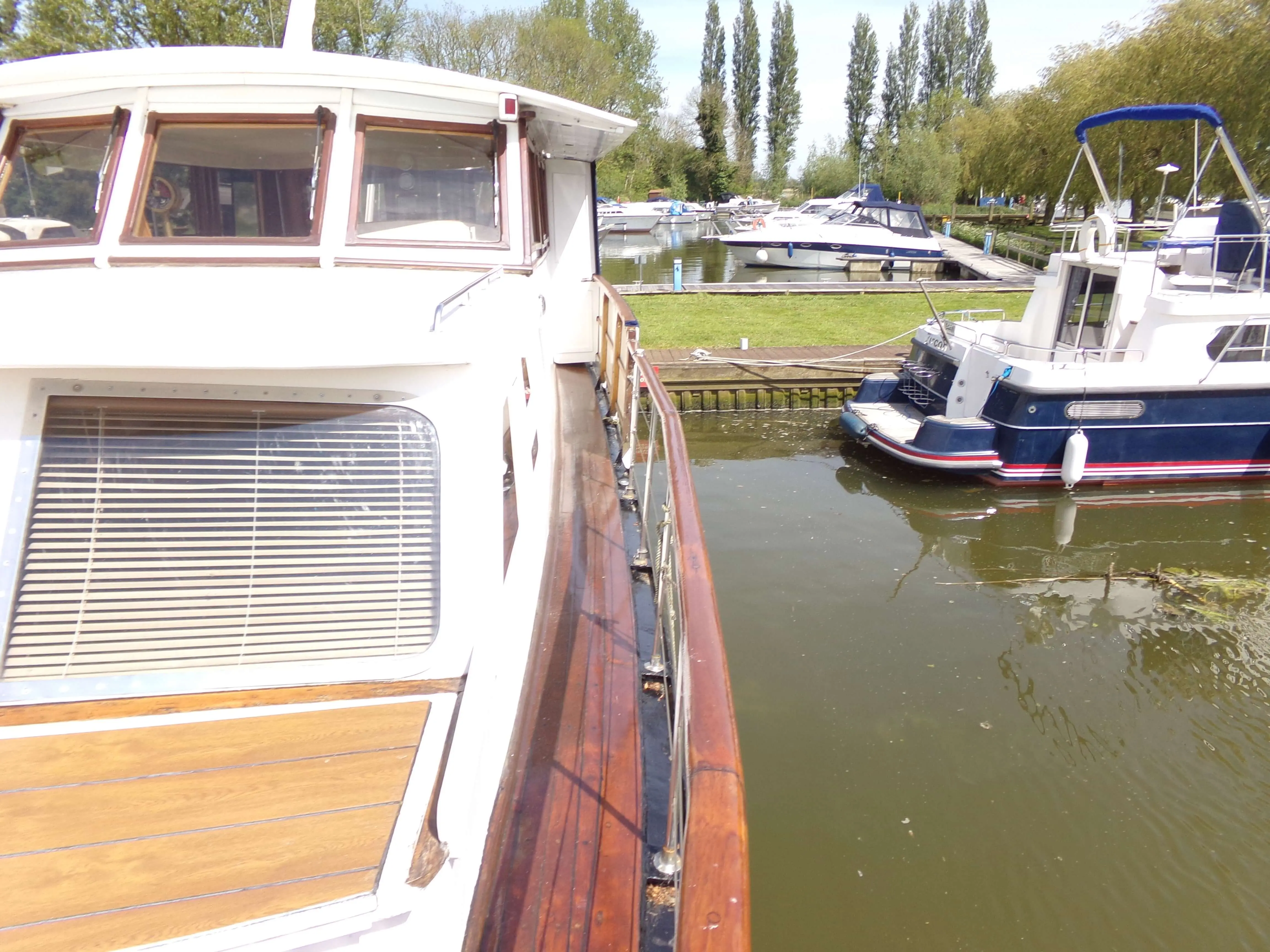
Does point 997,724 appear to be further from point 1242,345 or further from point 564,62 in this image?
point 564,62

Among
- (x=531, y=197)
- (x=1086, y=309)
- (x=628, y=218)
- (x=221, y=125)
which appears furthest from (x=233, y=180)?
(x=628, y=218)

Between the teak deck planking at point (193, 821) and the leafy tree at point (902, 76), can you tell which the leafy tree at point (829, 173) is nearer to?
the leafy tree at point (902, 76)

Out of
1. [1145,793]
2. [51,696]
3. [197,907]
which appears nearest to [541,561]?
[51,696]

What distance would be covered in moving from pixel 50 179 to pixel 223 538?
256 cm

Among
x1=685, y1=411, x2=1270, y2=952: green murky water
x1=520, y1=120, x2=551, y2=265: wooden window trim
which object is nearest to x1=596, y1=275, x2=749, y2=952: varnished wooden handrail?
x1=520, y1=120, x2=551, y2=265: wooden window trim

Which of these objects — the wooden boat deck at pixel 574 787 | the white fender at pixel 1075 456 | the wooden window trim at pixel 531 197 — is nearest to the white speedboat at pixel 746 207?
the white fender at pixel 1075 456

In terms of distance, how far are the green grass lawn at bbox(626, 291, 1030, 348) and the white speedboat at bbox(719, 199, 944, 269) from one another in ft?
24.8

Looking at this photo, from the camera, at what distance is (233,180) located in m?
4.02

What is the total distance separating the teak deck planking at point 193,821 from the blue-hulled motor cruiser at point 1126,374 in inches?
382

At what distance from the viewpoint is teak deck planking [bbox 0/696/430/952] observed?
69.6 inches

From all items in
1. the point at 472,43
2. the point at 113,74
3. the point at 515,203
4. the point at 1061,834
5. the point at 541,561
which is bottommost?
the point at 1061,834

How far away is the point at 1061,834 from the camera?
5.21 metres

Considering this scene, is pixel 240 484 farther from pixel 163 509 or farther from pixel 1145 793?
pixel 1145 793

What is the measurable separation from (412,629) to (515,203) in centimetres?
234
